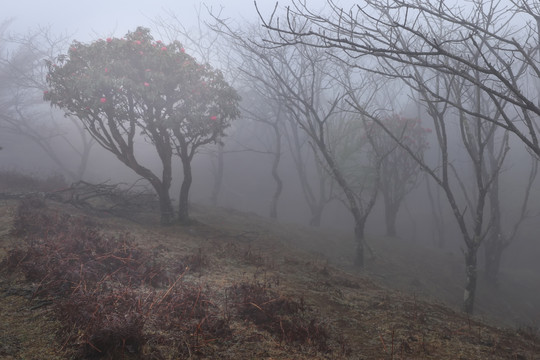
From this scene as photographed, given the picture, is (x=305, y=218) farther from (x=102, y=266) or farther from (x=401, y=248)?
(x=102, y=266)

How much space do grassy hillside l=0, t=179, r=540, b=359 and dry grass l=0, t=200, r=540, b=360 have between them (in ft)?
0.03

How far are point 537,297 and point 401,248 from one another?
4.44 metres

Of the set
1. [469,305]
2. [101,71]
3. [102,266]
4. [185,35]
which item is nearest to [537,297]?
[469,305]

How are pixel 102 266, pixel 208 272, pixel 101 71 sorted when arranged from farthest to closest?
pixel 101 71
pixel 208 272
pixel 102 266

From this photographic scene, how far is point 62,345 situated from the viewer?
2416mm

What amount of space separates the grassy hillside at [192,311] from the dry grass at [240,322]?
11 millimetres

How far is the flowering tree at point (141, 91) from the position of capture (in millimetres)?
7602

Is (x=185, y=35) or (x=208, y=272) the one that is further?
(x=185, y=35)

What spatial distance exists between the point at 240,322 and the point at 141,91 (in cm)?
615

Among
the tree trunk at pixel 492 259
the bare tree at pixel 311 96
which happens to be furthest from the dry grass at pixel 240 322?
the tree trunk at pixel 492 259

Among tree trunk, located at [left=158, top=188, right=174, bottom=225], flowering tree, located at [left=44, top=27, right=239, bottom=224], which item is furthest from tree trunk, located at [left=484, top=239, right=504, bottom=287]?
tree trunk, located at [left=158, top=188, right=174, bottom=225]

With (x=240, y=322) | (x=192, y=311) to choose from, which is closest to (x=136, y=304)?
(x=192, y=311)

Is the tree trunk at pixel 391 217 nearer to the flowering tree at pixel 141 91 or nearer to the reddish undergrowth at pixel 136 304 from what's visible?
the flowering tree at pixel 141 91

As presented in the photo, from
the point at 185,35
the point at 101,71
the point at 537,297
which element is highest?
the point at 185,35
